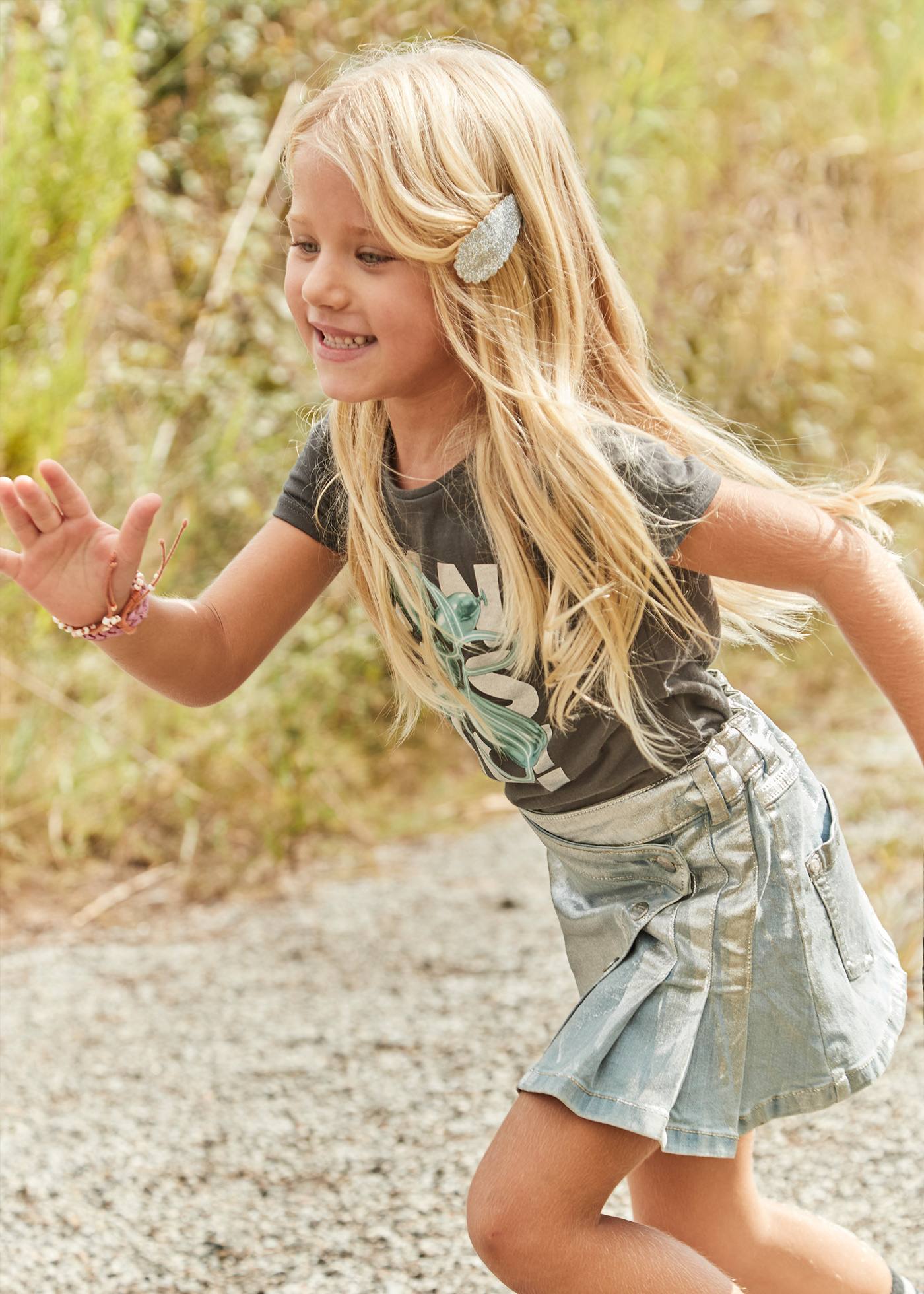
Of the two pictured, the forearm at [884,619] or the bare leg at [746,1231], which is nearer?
the forearm at [884,619]

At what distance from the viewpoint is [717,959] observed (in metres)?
1.48

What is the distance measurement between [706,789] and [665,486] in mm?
332

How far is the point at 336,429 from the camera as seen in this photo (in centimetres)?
170

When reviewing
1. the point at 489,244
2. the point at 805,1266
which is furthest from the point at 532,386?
the point at 805,1266

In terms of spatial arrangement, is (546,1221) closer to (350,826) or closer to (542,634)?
(542,634)

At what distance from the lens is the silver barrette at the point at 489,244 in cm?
148

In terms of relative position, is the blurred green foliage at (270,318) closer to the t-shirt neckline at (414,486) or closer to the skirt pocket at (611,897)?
the t-shirt neckline at (414,486)

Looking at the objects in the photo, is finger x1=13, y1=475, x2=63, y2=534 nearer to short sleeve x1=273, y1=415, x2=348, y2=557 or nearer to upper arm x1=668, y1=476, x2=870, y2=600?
short sleeve x1=273, y1=415, x2=348, y2=557

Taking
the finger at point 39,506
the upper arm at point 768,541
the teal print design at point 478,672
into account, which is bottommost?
the teal print design at point 478,672

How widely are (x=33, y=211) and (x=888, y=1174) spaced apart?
294 centimetres

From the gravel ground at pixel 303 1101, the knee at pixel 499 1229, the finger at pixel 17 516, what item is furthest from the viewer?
the gravel ground at pixel 303 1101

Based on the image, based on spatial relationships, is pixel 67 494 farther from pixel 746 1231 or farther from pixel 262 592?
pixel 746 1231

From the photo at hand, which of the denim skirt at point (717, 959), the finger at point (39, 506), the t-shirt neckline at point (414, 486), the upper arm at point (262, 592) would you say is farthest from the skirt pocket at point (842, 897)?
the finger at point (39, 506)

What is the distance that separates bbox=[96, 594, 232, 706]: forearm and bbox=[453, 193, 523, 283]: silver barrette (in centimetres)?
49
